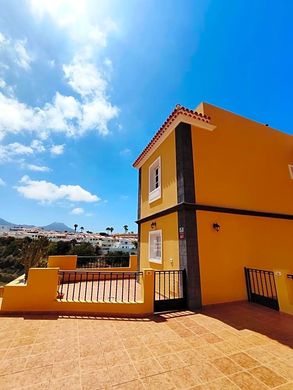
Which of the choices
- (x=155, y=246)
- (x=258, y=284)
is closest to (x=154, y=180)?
(x=155, y=246)

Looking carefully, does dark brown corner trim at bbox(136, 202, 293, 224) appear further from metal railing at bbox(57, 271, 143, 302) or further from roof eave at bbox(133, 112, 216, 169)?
roof eave at bbox(133, 112, 216, 169)

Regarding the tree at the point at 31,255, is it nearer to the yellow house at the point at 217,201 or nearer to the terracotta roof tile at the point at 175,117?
the yellow house at the point at 217,201

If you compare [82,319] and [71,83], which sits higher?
[71,83]

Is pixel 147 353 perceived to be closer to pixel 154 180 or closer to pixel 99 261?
pixel 154 180

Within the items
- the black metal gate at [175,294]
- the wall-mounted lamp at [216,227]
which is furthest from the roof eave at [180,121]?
the black metal gate at [175,294]

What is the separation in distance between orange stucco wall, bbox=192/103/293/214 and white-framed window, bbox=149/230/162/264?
8.55 ft

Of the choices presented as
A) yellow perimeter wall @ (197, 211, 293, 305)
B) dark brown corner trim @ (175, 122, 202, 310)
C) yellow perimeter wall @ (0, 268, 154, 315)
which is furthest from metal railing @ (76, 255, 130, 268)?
yellow perimeter wall @ (197, 211, 293, 305)

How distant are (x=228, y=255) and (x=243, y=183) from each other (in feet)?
9.64

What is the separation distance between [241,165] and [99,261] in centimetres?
917

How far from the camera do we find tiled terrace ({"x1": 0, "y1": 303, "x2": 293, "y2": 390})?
249 cm

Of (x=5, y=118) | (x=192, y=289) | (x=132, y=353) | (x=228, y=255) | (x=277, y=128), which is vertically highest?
(x=277, y=128)

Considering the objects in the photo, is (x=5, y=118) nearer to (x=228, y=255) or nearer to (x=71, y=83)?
(x=71, y=83)

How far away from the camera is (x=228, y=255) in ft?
Answer: 20.6

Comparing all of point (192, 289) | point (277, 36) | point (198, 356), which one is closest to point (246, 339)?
point (198, 356)
